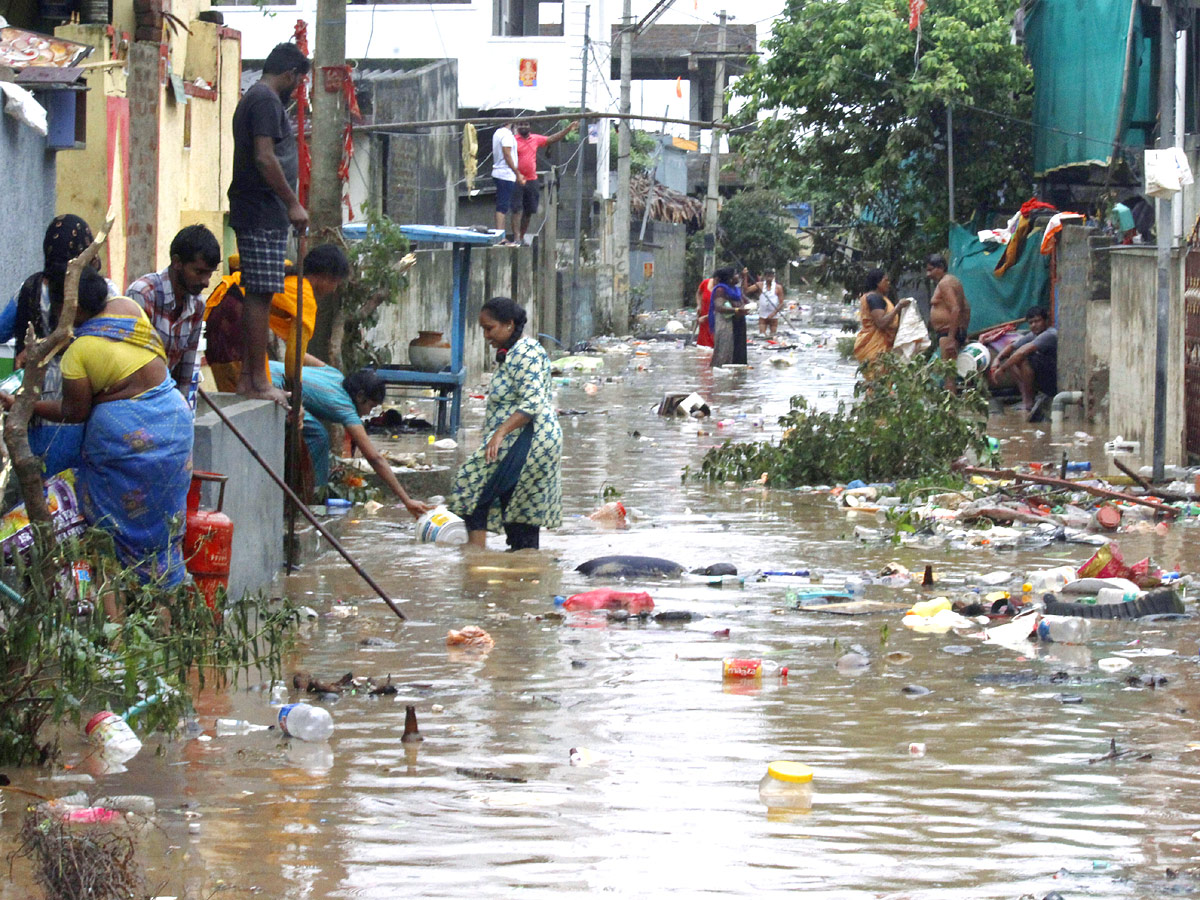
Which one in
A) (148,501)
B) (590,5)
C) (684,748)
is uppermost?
(590,5)

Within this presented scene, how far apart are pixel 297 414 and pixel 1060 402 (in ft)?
31.6

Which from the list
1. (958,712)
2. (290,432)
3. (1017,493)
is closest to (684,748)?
(958,712)

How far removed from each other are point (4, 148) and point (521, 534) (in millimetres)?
3248

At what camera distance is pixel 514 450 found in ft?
26.3

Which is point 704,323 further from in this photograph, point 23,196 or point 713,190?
point 23,196

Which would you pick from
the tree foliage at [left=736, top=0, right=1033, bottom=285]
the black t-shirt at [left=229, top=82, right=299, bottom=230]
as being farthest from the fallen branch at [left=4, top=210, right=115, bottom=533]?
the tree foliage at [left=736, top=0, right=1033, bottom=285]

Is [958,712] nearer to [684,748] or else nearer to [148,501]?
[684,748]

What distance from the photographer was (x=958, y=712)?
16.7 feet

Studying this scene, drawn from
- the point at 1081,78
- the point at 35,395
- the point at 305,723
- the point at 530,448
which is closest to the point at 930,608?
the point at 530,448

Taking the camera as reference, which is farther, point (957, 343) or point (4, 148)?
point (957, 343)

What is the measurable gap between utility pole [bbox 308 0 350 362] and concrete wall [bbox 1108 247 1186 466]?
5708 mm

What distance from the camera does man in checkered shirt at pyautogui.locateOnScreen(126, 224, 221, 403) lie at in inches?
218

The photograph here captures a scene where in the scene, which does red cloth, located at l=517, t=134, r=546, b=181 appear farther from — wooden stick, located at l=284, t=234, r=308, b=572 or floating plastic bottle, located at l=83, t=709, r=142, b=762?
floating plastic bottle, located at l=83, t=709, r=142, b=762

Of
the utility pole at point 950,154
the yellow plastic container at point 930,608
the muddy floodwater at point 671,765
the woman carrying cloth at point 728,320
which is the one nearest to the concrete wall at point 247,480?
the muddy floodwater at point 671,765
